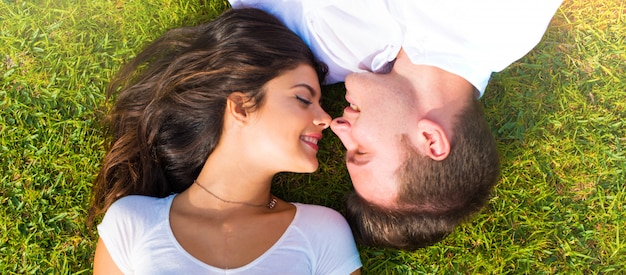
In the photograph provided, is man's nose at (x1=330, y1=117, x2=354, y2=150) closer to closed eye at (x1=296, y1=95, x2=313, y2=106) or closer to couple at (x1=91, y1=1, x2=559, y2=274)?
couple at (x1=91, y1=1, x2=559, y2=274)

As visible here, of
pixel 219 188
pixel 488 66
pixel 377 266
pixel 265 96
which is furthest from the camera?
pixel 377 266

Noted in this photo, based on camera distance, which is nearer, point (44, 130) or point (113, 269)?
point (113, 269)

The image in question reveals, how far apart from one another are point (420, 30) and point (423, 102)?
42 centimetres

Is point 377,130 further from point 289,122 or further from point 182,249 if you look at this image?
point 182,249

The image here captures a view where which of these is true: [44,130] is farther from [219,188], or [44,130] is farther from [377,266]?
[377,266]

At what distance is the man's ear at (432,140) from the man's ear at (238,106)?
1.05 metres

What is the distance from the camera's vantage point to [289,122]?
3.39 meters

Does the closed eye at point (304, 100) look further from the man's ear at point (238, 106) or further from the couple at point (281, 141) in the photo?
the man's ear at point (238, 106)

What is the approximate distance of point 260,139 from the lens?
11.4 feet

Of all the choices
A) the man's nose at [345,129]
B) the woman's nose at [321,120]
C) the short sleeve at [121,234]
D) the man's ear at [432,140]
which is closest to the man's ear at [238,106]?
the woman's nose at [321,120]

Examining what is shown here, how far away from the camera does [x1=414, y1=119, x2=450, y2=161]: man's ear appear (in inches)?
119

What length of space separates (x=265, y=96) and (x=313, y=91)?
0.30 m

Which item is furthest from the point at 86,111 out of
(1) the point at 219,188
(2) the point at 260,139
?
(2) the point at 260,139

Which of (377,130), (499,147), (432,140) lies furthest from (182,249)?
(499,147)
